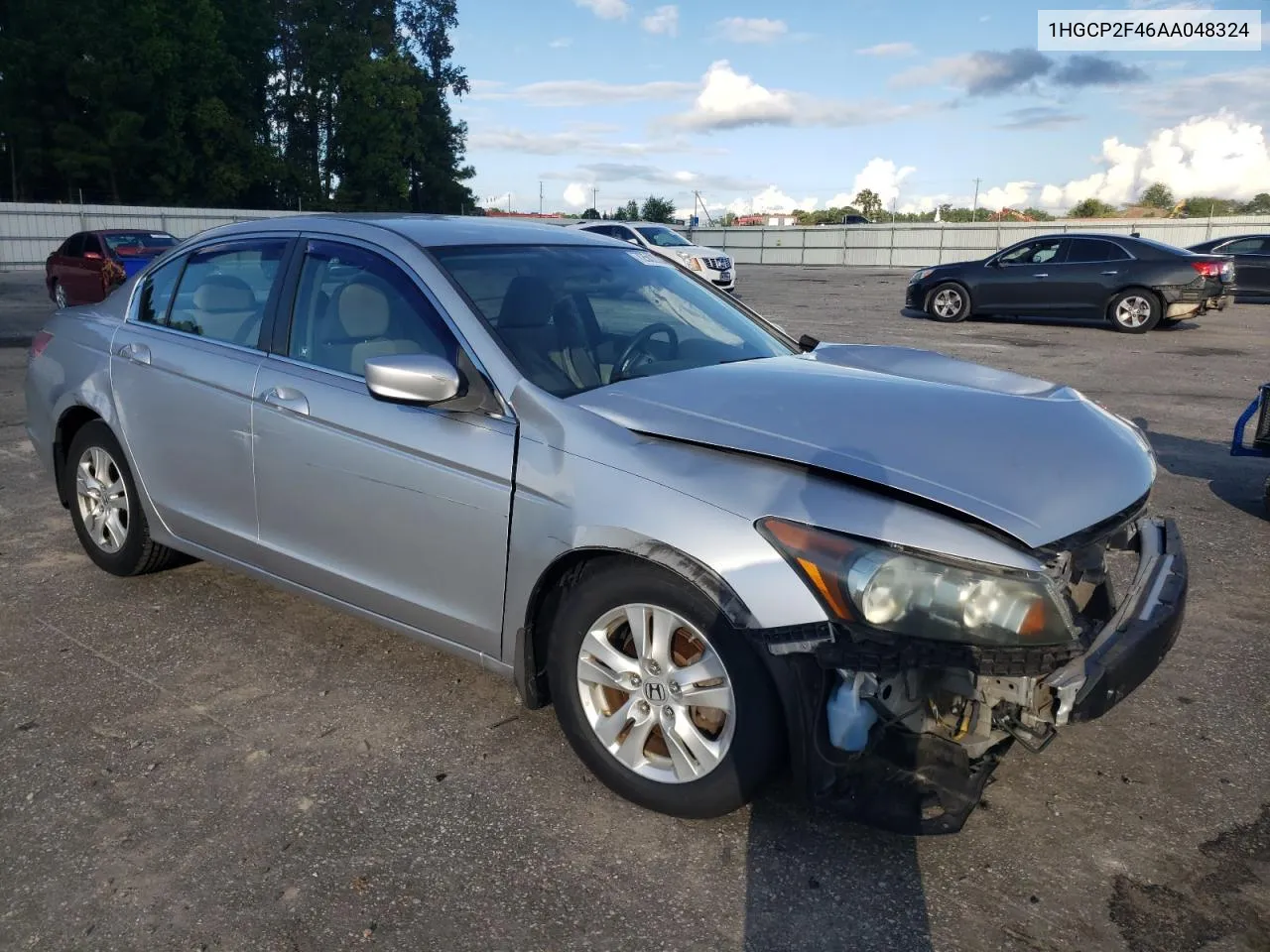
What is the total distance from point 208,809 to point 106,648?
1.40 metres

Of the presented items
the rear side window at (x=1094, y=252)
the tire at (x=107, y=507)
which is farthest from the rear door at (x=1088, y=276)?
the tire at (x=107, y=507)

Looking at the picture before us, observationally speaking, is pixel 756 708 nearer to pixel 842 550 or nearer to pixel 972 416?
pixel 842 550

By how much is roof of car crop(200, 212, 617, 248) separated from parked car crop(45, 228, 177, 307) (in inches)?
598

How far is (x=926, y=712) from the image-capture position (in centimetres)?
261

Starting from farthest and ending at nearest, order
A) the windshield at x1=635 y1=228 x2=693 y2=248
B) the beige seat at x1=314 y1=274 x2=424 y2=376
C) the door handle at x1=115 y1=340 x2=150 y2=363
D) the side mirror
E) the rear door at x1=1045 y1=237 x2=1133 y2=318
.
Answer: the windshield at x1=635 y1=228 x2=693 y2=248, the rear door at x1=1045 y1=237 x2=1133 y2=318, the door handle at x1=115 y1=340 x2=150 y2=363, the beige seat at x1=314 y1=274 x2=424 y2=376, the side mirror

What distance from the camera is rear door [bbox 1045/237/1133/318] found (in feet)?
52.7

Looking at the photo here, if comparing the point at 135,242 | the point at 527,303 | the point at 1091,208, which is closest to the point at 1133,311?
the point at 527,303

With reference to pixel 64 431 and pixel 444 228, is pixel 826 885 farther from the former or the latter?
pixel 64 431

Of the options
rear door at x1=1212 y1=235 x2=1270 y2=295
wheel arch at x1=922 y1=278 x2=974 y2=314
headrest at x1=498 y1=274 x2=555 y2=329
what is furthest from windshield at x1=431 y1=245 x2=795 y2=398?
rear door at x1=1212 y1=235 x2=1270 y2=295

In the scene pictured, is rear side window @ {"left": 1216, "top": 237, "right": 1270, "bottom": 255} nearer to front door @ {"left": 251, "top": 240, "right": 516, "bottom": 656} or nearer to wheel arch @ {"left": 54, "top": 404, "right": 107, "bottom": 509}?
front door @ {"left": 251, "top": 240, "right": 516, "bottom": 656}

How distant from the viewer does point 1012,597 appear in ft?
7.98

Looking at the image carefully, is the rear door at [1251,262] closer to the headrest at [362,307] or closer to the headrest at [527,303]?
the headrest at [527,303]

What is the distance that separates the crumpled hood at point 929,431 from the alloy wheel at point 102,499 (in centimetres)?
264

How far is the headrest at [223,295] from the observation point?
4121 mm
